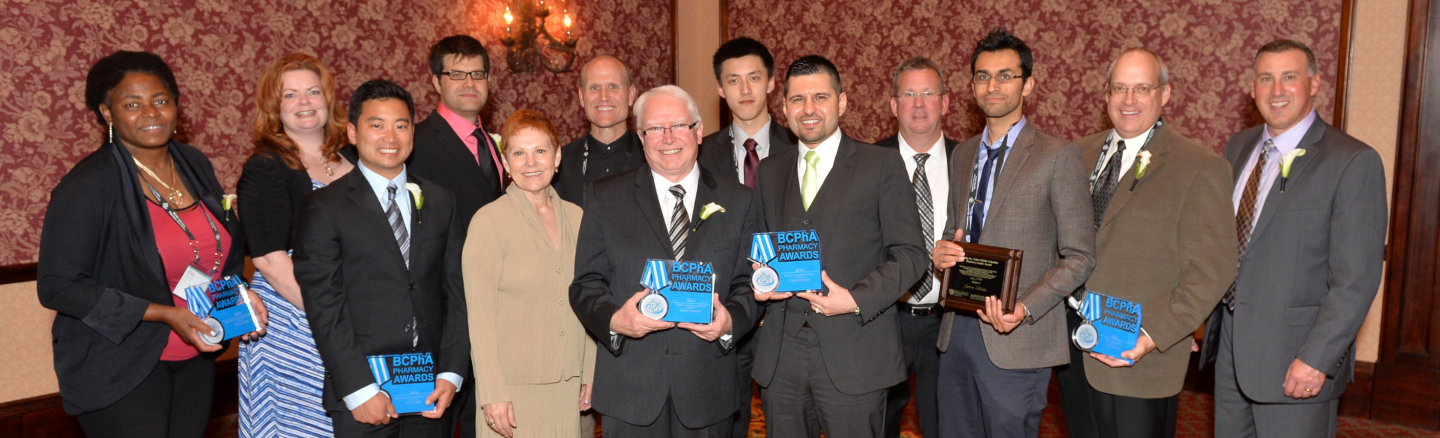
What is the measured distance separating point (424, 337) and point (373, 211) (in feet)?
1.25

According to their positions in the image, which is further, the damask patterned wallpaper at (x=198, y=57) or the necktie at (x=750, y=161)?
the damask patterned wallpaper at (x=198, y=57)

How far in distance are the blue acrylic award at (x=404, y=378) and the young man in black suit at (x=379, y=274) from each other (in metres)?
0.03

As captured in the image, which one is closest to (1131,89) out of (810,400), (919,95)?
(919,95)

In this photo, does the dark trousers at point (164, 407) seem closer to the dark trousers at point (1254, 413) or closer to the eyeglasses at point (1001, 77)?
the eyeglasses at point (1001, 77)

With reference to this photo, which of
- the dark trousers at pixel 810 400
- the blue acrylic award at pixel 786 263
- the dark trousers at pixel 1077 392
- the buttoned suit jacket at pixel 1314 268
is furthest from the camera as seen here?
the dark trousers at pixel 1077 392

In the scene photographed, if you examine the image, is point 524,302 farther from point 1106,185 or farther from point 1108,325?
point 1106,185

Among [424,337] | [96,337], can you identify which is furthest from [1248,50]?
[96,337]

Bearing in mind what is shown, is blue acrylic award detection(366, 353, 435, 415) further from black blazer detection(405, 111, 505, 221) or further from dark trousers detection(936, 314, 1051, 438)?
dark trousers detection(936, 314, 1051, 438)

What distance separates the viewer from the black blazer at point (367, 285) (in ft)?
7.39

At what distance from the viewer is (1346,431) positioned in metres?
4.15

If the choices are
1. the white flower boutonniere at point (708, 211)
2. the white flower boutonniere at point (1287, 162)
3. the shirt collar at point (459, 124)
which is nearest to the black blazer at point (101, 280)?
the shirt collar at point (459, 124)

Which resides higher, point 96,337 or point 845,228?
point 845,228

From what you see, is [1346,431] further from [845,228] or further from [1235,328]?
[845,228]

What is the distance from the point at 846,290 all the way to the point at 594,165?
134 cm
